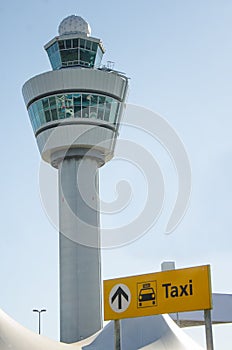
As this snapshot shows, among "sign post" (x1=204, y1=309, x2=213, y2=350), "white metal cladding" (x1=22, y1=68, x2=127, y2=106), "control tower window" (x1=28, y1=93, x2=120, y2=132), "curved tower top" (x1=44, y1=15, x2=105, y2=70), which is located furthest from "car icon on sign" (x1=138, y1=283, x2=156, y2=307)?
"curved tower top" (x1=44, y1=15, x2=105, y2=70)

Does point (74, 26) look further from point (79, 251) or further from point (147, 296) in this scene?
point (147, 296)

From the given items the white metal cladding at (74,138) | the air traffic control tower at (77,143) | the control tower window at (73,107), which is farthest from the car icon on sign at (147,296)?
the control tower window at (73,107)

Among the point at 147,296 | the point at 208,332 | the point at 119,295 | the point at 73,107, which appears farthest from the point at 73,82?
the point at 208,332

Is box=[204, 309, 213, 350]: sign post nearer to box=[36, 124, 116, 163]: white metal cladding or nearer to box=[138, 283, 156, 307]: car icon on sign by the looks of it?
box=[138, 283, 156, 307]: car icon on sign

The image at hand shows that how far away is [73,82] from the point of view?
57812mm

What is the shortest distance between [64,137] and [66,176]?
10.3 ft

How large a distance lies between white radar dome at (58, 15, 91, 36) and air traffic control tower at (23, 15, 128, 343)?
273mm

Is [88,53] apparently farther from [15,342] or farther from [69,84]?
[15,342]

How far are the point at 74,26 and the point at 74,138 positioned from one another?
1029 cm

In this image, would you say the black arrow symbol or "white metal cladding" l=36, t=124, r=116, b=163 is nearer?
the black arrow symbol

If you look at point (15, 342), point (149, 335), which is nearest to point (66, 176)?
point (149, 335)

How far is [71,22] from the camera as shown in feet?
201

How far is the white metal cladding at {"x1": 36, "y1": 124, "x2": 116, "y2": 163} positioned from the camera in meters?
57.6

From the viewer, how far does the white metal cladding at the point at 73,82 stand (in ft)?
190
